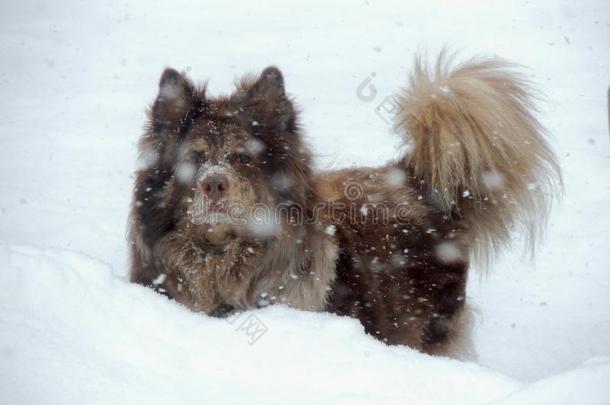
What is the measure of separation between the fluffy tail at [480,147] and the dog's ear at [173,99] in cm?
168

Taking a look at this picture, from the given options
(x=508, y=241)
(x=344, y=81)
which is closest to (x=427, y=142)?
(x=508, y=241)

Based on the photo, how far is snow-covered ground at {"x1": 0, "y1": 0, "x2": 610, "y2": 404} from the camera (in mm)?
2506

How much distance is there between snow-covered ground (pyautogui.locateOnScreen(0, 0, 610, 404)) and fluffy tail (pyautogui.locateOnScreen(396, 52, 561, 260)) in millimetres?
901

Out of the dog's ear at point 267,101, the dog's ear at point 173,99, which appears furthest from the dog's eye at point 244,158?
the dog's ear at point 173,99

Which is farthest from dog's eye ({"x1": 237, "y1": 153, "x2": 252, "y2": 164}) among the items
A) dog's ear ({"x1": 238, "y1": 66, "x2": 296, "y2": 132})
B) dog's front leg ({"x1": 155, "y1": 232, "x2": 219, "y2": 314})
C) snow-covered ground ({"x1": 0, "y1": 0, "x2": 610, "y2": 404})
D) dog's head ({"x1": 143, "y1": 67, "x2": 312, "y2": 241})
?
snow-covered ground ({"x1": 0, "y1": 0, "x2": 610, "y2": 404})

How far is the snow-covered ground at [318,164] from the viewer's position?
251 centimetres

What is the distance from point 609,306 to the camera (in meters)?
6.61

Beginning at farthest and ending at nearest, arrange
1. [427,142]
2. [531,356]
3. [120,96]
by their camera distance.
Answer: [120,96], [531,356], [427,142]

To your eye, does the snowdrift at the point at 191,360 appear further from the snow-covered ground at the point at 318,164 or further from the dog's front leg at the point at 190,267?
the dog's front leg at the point at 190,267

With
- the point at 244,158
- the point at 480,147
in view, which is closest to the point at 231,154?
the point at 244,158

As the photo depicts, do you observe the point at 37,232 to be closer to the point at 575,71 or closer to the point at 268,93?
the point at 268,93

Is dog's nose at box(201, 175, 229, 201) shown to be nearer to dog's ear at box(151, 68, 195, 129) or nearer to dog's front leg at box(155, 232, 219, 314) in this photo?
dog's front leg at box(155, 232, 219, 314)

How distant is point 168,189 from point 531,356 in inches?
144

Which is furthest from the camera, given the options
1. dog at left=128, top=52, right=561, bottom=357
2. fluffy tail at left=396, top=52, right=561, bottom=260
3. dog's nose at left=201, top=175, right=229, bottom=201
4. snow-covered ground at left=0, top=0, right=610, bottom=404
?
fluffy tail at left=396, top=52, right=561, bottom=260
